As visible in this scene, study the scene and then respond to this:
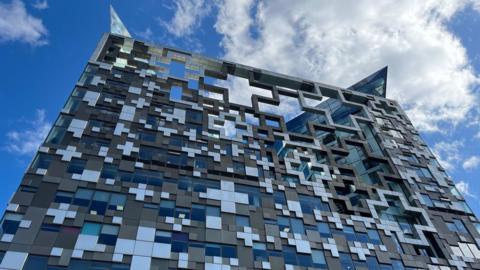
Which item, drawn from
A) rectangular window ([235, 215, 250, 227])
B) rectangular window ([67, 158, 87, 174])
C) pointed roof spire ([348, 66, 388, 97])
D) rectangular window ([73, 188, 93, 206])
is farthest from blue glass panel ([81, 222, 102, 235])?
pointed roof spire ([348, 66, 388, 97])

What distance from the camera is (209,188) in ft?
123

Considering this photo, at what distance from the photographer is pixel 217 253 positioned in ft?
105

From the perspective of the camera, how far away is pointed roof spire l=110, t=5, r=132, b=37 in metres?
56.1

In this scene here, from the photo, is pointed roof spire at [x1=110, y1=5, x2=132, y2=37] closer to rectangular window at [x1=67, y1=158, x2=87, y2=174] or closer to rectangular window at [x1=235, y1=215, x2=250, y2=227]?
rectangular window at [x1=67, y1=158, x2=87, y2=174]

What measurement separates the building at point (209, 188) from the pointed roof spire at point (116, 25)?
0.39 meters

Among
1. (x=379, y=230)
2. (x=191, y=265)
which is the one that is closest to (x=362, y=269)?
(x=379, y=230)

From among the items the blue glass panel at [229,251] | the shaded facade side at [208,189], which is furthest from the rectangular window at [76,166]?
the blue glass panel at [229,251]

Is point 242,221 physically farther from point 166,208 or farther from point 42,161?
point 42,161

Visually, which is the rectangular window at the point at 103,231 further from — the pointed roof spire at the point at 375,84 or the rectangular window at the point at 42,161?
the pointed roof spire at the point at 375,84

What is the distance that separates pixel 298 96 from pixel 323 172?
15510mm

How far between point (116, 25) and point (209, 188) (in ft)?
109

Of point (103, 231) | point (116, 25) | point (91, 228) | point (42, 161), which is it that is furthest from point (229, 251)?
point (116, 25)

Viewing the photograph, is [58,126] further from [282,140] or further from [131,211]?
[282,140]

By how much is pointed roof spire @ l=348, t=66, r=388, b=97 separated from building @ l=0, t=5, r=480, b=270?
11842 mm
